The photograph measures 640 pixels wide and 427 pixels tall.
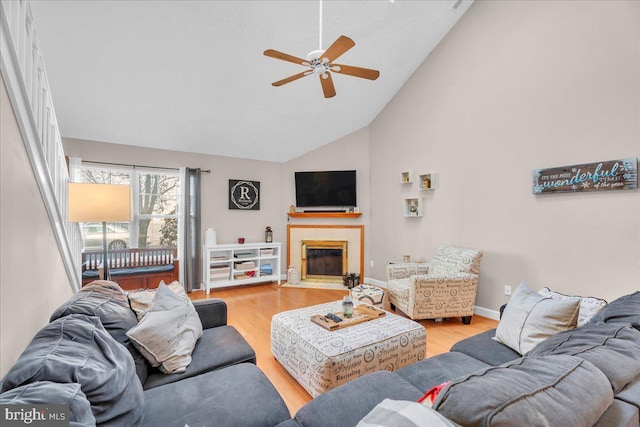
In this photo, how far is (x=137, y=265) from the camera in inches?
170

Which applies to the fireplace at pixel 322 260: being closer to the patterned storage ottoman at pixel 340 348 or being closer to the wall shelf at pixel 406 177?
the wall shelf at pixel 406 177

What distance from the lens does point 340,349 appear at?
191 centimetres

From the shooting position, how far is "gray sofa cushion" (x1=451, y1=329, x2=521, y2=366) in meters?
1.70

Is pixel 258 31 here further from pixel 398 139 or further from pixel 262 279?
pixel 262 279

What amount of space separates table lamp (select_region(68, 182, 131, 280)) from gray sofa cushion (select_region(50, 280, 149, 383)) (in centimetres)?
82

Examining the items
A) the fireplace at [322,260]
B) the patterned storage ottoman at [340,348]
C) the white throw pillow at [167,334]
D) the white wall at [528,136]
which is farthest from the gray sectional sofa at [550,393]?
the fireplace at [322,260]

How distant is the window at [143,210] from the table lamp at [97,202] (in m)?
2.27

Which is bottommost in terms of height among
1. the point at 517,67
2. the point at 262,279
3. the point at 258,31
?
the point at 262,279

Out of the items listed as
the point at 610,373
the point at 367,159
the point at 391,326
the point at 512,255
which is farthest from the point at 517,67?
the point at 610,373

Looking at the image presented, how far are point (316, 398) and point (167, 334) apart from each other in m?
0.93

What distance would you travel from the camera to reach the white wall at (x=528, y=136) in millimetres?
2557

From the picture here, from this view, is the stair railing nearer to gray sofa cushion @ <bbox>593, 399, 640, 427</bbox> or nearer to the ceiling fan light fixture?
the ceiling fan light fixture

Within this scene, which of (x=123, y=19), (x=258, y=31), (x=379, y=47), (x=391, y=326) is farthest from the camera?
(x=379, y=47)

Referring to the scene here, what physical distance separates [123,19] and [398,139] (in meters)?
3.78
